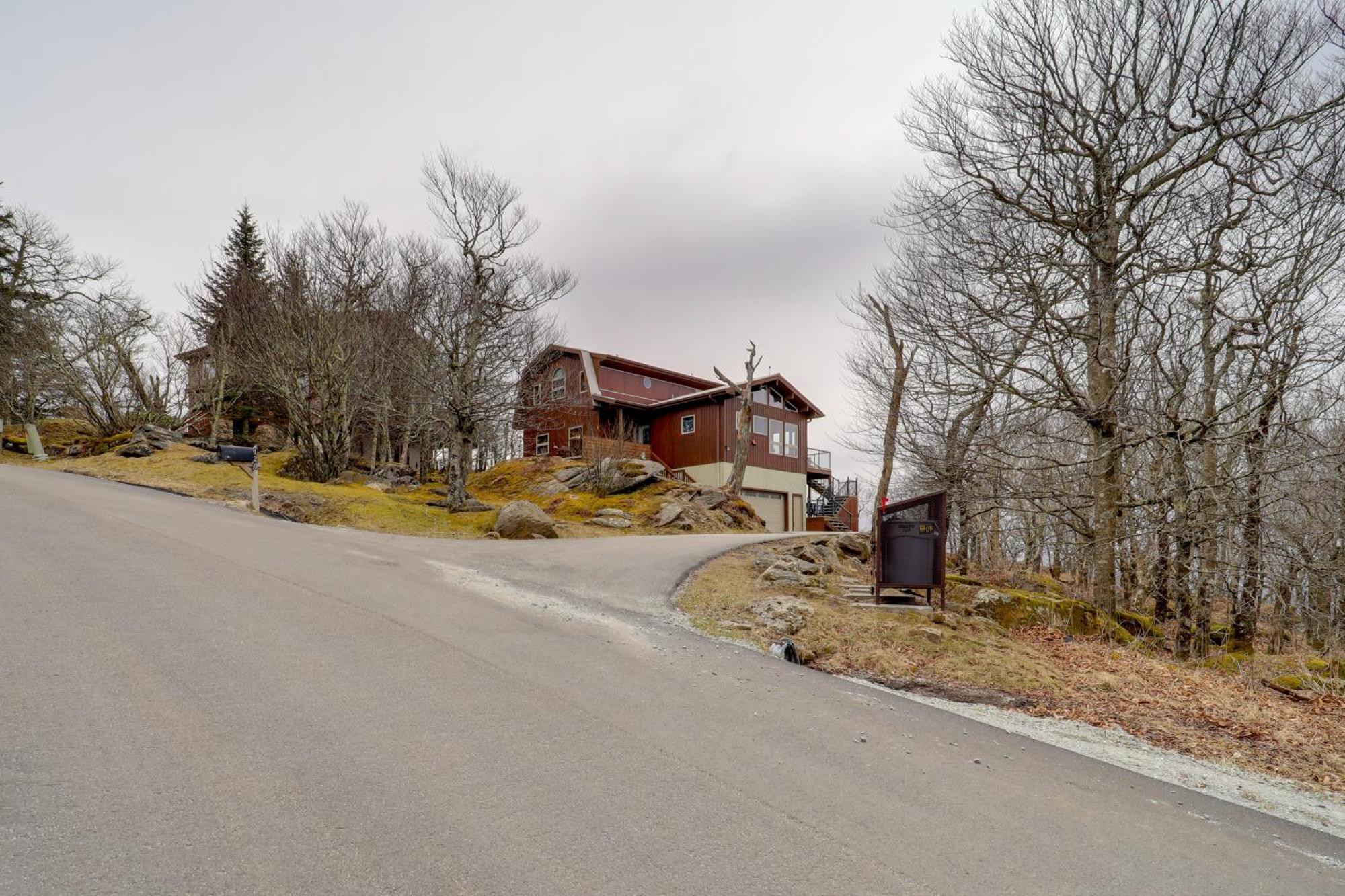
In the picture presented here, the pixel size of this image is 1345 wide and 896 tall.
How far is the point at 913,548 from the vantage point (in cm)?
937

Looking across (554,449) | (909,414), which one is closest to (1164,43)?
(909,414)

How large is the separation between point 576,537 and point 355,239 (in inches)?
510

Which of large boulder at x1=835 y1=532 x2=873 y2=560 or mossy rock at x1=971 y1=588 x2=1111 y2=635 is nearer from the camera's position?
mossy rock at x1=971 y1=588 x2=1111 y2=635

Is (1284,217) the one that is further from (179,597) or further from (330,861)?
(179,597)

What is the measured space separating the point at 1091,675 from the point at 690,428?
24375mm

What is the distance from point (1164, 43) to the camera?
8.88m

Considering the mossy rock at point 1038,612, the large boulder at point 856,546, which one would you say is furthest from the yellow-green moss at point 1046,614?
the large boulder at point 856,546

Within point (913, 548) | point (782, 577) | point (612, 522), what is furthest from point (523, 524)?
point (913, 548)

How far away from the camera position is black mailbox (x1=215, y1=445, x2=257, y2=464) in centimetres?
1800

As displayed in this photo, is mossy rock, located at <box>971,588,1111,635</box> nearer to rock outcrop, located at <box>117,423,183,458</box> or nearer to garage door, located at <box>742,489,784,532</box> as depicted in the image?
garage door, located at <box>742,489,784,532</box>

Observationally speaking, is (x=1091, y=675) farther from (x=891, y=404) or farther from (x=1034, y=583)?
(x=891, y=404)

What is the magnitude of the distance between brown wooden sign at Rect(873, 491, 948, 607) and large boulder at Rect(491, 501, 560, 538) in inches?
347

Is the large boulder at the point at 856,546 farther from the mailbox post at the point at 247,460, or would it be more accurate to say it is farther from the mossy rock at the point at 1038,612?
the mailbox post at the point at 247,460

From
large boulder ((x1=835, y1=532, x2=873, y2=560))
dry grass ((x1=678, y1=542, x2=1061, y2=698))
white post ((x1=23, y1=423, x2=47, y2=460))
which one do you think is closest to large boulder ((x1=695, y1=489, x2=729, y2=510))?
large boulder ((x1=835, y1=532, x2=873, y2=560))
